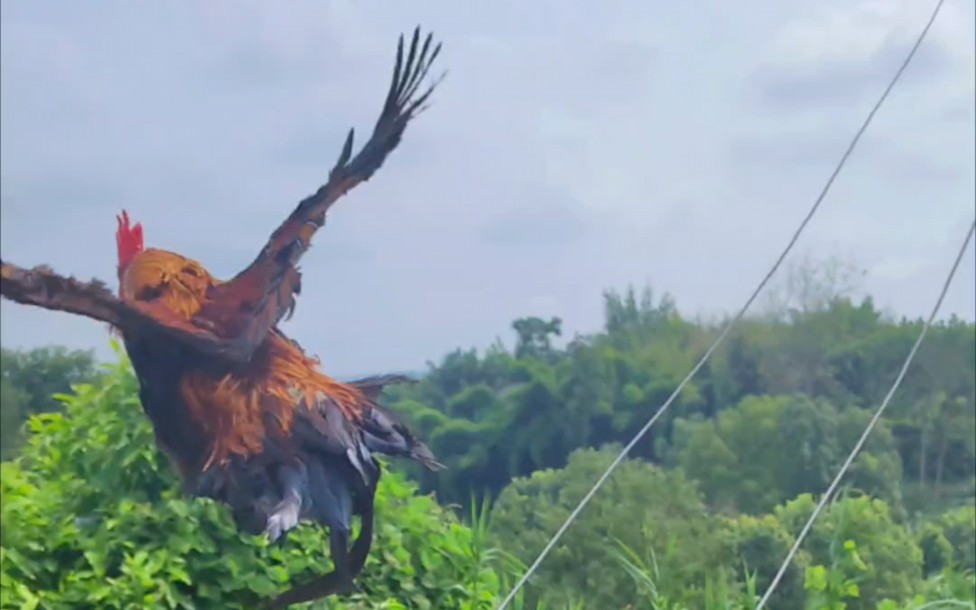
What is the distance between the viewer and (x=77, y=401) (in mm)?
4867

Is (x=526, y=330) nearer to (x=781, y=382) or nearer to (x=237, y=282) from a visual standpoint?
(x=237, y=282)

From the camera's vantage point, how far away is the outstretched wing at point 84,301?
3877 millimetres

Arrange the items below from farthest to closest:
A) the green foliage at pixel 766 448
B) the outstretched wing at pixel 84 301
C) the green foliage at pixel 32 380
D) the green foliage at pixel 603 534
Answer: the green foliage at pixel 766 448 < the green foliage at pixel 603 534 < the green foliage at pixel 32 380 < the outstretched wing at pixel 84 301

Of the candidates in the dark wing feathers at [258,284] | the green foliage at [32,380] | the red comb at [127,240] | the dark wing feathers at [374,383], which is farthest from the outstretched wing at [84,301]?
the green foliage at [32,380]

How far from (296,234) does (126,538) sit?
103cm

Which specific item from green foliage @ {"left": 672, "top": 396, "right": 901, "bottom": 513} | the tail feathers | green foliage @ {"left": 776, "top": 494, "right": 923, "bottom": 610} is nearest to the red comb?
the tail feathers

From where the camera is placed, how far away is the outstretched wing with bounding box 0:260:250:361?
12.7 ft

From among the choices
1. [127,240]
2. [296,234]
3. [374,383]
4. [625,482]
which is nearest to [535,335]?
[625,482]

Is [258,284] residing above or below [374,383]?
above

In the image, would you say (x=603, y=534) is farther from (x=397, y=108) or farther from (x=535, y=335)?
(x=397, y=108)

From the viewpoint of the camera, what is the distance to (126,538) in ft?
15.3

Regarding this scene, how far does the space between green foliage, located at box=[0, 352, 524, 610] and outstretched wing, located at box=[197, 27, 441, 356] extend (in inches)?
23.7

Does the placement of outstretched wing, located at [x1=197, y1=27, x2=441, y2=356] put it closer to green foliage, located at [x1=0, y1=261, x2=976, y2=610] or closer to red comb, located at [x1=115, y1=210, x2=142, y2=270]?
red comb, located at [x1=115, y1=210, x2=142, y2=270]

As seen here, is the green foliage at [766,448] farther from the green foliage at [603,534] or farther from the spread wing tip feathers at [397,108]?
the spread wing tip feathers at [397,108]
